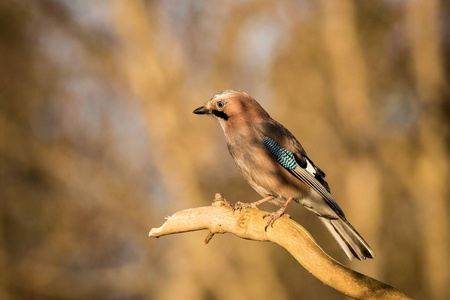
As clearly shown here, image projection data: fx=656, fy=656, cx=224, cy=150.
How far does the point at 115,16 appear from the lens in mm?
14273

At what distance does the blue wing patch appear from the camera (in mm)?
4414

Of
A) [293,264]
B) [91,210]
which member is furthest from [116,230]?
[293,264]

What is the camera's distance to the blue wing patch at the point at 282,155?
4414 mm

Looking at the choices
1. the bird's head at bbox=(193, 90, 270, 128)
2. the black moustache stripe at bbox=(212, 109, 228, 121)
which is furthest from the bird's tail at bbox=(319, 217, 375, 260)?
the black moustache stripe at bbox=(212, 109, 228, 121)

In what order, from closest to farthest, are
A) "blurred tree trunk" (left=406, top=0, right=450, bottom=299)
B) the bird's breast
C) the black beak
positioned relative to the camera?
1. the bird's breast
2. the black beak
3. "blurred tree trunk" (left=406, top=0, right=450, bottom=299)

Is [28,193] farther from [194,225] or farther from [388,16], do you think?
[194,225]

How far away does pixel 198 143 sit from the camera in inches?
591

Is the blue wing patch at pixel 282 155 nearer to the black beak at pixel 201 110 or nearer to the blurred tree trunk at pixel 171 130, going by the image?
the black beak at pixel 201 110

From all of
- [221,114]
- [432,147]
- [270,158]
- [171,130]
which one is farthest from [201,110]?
[171,130]

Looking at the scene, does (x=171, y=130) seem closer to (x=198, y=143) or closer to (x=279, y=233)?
(x=198, y=143)

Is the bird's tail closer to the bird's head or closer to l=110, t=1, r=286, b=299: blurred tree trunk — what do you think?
the bird's head

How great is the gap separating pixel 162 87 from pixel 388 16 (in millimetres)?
6484

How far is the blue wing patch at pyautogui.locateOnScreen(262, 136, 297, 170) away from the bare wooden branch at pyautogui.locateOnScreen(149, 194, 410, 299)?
50cm

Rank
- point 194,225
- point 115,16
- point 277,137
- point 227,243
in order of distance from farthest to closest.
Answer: point 227,243
point 115,16
point 277,137
point 194,225
